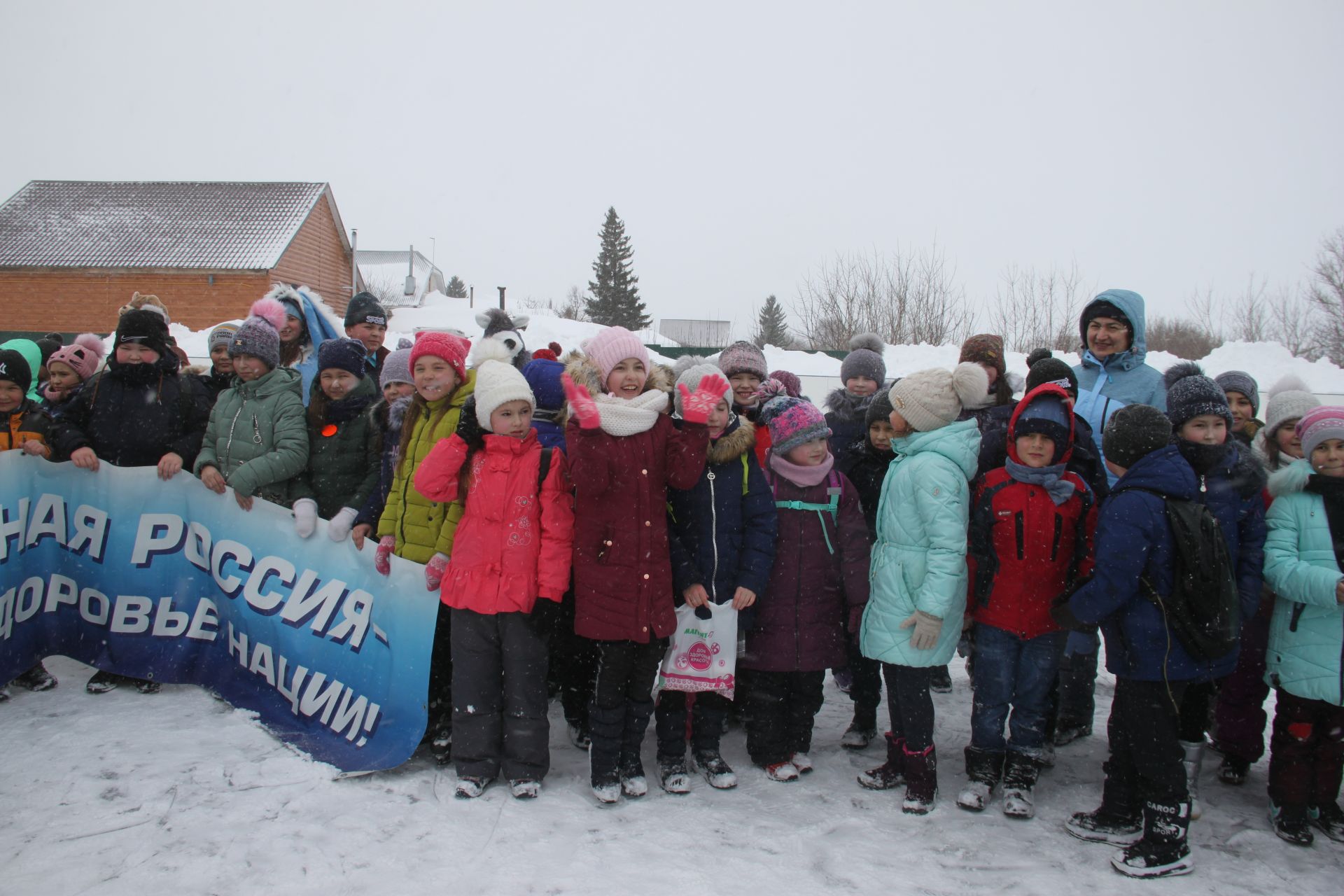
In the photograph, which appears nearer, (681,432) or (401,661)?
(681,432)

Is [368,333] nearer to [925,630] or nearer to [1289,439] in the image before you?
[925,630]

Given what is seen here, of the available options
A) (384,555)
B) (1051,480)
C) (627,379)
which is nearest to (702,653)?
(627,379)

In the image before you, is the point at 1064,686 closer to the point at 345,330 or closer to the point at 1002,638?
the point at 1002,638

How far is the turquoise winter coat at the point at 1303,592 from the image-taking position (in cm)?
309

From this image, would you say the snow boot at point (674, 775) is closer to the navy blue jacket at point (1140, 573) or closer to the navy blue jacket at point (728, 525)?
the navy blue jacket at point (728, 525)

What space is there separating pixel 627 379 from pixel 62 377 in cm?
345

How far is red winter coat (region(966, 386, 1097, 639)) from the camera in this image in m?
3.30

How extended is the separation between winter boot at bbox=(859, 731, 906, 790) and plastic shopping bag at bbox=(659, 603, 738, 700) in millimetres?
724

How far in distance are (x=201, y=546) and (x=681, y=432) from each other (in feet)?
8.69

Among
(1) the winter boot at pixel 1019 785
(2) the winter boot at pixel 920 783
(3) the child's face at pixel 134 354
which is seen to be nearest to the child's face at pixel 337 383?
(3) the child's face at pixel 134 354

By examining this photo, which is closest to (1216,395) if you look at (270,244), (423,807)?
(423,807)

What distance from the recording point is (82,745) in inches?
139

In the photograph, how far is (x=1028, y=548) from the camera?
3.31 m

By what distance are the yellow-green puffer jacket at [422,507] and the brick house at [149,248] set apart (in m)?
27.6
